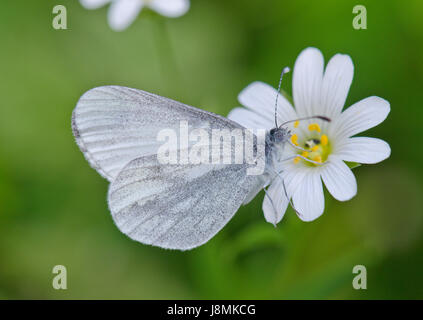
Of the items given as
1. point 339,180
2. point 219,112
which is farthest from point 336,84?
point 219,112

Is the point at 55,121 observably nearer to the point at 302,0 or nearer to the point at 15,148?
the point at 15,148

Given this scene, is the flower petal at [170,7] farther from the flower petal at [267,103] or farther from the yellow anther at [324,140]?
the yellow anther at [324,140]

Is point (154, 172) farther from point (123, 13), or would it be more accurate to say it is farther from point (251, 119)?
point (123, 13)

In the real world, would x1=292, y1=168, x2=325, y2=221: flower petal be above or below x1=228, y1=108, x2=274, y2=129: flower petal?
below

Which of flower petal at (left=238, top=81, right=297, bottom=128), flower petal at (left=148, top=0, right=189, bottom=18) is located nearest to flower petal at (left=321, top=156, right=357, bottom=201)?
flower petal at (left=238, top=81, right=297, bottom=128)

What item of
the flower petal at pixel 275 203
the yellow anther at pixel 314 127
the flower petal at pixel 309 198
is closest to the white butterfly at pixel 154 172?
the flower petal at pixel 275 203

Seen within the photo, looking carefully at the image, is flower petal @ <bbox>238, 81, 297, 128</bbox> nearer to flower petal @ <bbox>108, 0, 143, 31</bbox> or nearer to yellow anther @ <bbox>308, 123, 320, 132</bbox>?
yellow anther @ <bbox>308, 123, 320, 132</bbox>
